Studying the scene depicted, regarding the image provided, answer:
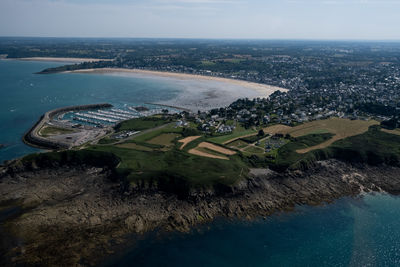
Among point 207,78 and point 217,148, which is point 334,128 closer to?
point 217,148

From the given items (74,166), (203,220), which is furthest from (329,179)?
(74,166)

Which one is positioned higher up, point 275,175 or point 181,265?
point 275,175

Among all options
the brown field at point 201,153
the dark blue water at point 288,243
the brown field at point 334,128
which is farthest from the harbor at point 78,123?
Answer: the brown field at point 334,128

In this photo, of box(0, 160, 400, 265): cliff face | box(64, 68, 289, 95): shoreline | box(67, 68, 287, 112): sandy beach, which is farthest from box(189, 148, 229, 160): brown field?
box(64, 68, 289, 95): shoreline

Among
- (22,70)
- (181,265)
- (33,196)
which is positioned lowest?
(181,265)

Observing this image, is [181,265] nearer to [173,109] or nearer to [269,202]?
[269,202]

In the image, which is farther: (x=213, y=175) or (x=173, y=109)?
(x=173, y=109)

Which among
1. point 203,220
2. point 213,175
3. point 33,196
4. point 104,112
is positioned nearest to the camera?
point 203,220
